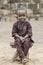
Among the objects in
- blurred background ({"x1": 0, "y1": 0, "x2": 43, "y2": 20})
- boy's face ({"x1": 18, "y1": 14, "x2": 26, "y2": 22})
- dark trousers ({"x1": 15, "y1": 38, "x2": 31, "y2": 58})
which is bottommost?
blurred background ({"x1": 0, "y1": 0, "x2": 43, "y2": 20})

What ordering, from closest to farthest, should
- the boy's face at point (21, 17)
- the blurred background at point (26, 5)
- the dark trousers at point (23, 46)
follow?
the dark trousers at point (23, 46) < the boy's face at point (21, 17) < the blurred background at point (26, 5)

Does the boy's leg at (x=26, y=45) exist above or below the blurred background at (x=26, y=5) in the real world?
above

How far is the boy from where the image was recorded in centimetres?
616

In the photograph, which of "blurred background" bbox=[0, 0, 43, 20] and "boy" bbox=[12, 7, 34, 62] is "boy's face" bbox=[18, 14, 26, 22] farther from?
"blurred background" bbox=[0, 0, 43, 20]

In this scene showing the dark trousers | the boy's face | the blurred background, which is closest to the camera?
the dark trousers

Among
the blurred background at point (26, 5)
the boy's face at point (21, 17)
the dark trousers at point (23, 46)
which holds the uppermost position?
the boy's face at point (21, 17)

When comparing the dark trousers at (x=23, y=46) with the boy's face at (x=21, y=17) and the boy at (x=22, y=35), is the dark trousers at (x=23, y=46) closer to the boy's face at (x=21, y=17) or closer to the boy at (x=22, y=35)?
the boy at (x=22, y=35)

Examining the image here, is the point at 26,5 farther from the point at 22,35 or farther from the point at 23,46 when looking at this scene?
the point at 23,46

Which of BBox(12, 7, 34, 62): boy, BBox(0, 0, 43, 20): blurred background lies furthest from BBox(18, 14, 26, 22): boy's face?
BBox(0, 0, 43, 20): blurred background

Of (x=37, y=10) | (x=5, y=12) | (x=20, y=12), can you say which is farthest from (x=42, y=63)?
(x=37, y=10)

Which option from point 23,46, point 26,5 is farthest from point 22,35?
point 26,5

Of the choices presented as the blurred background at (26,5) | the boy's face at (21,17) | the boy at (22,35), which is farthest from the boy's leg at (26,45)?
the blurred background at (26,5)

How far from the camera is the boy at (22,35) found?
616cm

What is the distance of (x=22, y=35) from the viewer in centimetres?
634
